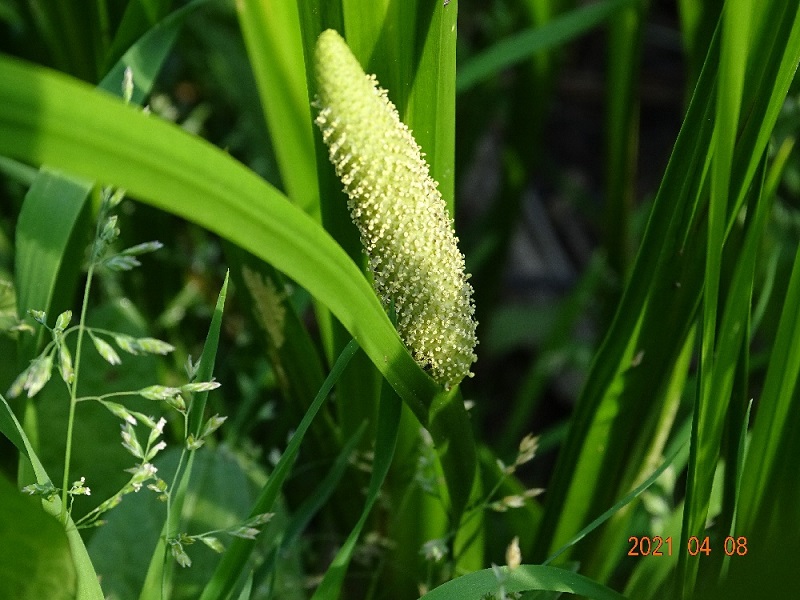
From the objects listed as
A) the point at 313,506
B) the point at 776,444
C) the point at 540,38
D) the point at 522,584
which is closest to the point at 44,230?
the point at 313,506

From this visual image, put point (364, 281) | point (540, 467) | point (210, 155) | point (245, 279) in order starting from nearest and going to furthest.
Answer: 1. point (210, 155)
2. point (364, 281)
3. point (245, 279)
4. point (540, 467)

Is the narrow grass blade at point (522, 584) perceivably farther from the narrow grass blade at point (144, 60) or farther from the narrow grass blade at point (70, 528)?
the narrow grass blade at point (144, 60)

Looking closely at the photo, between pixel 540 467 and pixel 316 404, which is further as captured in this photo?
pixel 540 467

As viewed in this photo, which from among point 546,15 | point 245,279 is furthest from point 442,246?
point 546,15

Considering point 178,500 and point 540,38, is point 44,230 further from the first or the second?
point 540,38

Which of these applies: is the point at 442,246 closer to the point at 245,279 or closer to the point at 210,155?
the point at 210,155

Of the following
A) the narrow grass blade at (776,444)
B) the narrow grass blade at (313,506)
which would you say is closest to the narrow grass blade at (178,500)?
the narrow grass blade at (313,506)
